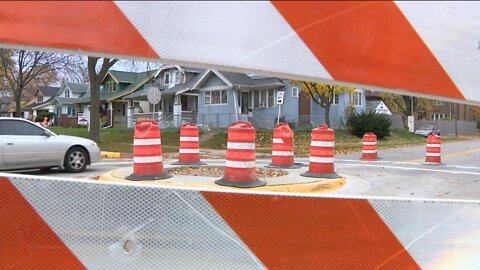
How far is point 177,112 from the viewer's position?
1810 inches

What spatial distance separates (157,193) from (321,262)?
0.77 m

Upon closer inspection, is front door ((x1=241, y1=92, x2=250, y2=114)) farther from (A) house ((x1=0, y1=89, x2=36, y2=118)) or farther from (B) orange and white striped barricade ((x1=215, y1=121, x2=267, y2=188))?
(A) house ((x1=0, y1=89, x2=36, y2=118))

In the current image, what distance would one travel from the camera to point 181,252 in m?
1.86

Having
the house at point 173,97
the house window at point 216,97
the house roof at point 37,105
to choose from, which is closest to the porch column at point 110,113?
the house at point 173,97

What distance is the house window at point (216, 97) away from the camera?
42.8m

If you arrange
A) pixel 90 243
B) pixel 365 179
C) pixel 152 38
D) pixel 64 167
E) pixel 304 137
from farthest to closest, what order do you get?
pixel 304 137 → pixel 64 167 → pixel 365 179 → pixel 90 243 → pixel 152 38

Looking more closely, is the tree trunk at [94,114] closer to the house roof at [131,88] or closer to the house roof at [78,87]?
the house roof at [131,88]

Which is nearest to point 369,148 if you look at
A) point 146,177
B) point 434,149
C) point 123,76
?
point 434,149

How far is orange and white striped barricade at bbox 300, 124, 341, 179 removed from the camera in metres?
9.54

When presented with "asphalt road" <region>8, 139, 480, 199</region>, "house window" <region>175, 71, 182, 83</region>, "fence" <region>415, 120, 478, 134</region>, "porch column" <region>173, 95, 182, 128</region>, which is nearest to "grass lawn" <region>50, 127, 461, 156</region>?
"porch column" <region>173, 95, 182, 128</region>

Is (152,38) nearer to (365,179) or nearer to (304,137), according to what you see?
(365,179)

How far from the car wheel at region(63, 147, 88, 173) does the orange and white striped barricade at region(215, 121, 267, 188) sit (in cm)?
654

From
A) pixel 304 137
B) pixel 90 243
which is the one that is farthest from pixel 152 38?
pixel 304 137

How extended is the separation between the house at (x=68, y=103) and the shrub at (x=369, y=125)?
143 feet
